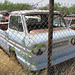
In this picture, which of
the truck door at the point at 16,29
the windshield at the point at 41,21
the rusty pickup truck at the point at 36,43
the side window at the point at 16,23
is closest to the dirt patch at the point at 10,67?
the rusty pickup truck at the point at 36,43

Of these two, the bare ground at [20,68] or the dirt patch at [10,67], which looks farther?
the dirt patch at [10,67]

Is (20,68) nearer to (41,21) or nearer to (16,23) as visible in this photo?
(16,23)

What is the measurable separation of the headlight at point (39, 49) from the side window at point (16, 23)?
38.4 inches

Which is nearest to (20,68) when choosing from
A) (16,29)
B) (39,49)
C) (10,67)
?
(10,67)

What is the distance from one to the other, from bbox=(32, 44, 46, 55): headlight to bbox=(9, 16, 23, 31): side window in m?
0.98

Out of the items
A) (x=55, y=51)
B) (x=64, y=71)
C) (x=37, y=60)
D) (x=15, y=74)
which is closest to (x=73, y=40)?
Result: (x=55, y=51)

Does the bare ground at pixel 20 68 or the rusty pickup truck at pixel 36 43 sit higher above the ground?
the rusty pickup truck at pixel 36 43

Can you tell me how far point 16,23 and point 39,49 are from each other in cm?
144

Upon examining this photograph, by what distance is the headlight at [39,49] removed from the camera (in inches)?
104

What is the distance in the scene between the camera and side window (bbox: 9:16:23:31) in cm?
344

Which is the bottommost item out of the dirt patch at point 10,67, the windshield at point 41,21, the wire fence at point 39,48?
the dirt patch at point 10,67

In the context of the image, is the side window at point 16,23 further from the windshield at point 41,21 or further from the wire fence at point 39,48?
the windshield at point 41,21

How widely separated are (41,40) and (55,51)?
22.2 inches

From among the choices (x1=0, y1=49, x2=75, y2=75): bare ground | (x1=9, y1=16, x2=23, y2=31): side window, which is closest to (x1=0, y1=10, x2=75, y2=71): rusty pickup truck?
(x1=9, y1=16, x2=23, y2=31): side window
